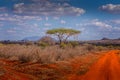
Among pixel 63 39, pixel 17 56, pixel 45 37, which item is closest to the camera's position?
pixel 17 56

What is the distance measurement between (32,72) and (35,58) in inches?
245

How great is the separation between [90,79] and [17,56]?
11.1 m

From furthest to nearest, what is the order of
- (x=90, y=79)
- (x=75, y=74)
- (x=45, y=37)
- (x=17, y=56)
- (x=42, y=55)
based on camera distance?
1. (x=45, y=37)
2. (x=17, y=56)
3. (x=42, y=55)
4. (x=75, y=74)
5. (x=90, y=79)

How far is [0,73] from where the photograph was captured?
15930 millimetres

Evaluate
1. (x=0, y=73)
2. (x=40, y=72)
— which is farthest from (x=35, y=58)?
(x=0, y=73)

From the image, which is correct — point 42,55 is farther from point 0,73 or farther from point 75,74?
point 0,73

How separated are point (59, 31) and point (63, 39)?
2.68 m

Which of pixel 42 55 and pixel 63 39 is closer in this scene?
pixel 42 55

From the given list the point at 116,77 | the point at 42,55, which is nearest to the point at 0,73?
the point at 116,77

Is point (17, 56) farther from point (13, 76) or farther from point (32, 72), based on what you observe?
point (13, 76)

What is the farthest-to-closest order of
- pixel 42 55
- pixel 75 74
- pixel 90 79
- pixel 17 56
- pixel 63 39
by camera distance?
pixel 63 39, pixel 17 56, pixel 42 55, pixel 75 74, pixel 90 79

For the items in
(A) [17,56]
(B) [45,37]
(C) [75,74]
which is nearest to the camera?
(C) [75,74]

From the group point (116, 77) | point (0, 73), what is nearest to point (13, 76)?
point (0, 73)

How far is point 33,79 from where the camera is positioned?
15633 millimetres
